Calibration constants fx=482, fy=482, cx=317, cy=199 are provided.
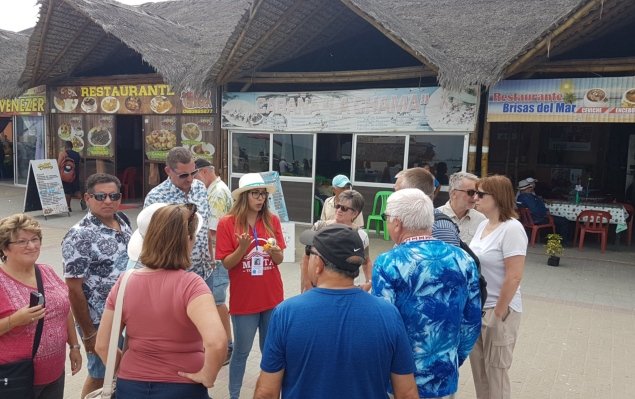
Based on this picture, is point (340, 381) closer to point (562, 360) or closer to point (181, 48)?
point (562, 360)

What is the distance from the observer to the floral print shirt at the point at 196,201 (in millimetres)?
3586

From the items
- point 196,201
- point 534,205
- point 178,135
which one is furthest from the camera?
point 178,135

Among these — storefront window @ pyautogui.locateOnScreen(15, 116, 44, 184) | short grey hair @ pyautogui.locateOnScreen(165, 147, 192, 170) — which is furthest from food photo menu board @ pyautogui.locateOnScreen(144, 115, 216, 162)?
short grey hair @ pyautogui.locateOnScreen(165, 147, 192, 170)

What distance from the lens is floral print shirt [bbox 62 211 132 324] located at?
9.10 ft

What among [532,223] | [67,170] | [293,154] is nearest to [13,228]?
[293,154]

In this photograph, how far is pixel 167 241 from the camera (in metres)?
2.13

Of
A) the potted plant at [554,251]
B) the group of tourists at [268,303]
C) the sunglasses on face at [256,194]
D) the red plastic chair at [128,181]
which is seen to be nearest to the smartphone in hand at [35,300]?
the group of tourists at [268,303]

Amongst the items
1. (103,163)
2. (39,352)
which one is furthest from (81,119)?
(39,352)

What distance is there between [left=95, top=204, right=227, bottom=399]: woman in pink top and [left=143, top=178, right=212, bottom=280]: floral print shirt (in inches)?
53.2

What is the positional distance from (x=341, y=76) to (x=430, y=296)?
26.7ft

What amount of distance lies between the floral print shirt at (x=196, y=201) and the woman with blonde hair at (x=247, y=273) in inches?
12.8

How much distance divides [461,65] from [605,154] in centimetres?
683

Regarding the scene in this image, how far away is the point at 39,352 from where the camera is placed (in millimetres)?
2490

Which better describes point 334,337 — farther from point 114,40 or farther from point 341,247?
point 114,40
